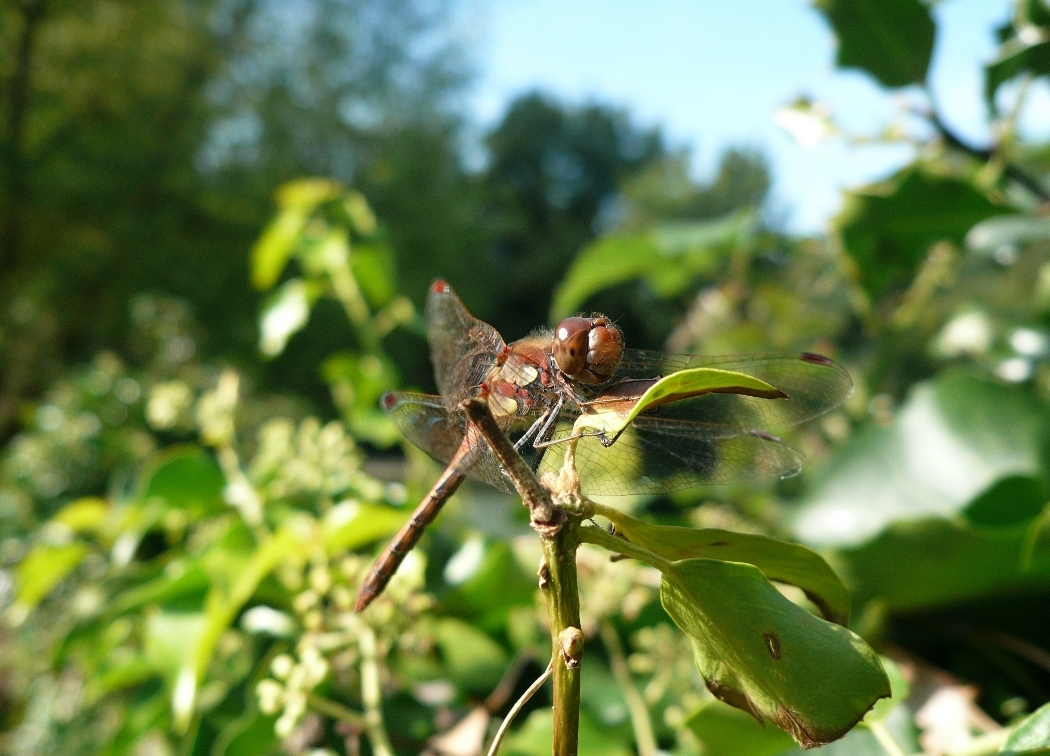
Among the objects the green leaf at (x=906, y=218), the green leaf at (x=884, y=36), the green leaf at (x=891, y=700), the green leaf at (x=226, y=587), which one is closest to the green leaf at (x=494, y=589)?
the green leaf at (x=226, y=587)

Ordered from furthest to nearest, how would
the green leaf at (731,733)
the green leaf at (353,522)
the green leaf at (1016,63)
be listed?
the green leaf at (1016,63), the green leaf at (353,522), the green leaf at (731,733)

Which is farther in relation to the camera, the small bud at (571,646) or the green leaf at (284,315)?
the green leaf at (284,315)

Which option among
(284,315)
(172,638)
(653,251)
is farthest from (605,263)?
(172,638)

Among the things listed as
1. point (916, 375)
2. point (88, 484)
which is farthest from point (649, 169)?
point (88, 484)

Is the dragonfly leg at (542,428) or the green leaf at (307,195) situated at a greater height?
the dragonfly leg at (542,428)

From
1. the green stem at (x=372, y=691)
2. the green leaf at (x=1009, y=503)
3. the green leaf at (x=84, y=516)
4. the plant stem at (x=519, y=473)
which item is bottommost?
the green leaf at (x=84, y=516)

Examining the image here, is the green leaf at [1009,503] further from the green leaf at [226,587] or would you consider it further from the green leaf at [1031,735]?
the green leaf at [226,587]

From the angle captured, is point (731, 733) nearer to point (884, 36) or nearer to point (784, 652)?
point (784, 652)
